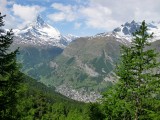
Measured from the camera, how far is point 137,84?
3216 cm

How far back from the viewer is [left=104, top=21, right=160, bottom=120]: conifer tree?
31.1 m

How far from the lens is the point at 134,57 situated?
109 feet

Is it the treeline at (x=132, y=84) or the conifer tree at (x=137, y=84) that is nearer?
the treeline at (x=132, y=84)

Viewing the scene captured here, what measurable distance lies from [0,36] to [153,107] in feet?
51.8

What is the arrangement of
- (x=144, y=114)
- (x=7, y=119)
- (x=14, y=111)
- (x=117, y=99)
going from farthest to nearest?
(x=14, y=111)
(x=117, y=99)
(x=144, y=114)
(x=7, y=119)

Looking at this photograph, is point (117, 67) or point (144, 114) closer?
point (144, 114)

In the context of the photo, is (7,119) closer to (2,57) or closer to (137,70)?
(2,57)

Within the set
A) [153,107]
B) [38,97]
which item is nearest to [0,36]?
[153,107]

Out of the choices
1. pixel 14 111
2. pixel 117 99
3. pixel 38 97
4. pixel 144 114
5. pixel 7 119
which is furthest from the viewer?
pixel 38 97

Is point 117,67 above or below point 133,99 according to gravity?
above

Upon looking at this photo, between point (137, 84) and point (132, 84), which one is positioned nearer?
point (137, 84)

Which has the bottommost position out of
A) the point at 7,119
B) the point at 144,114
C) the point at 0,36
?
the point at 7,119

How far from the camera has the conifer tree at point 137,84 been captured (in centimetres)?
3114

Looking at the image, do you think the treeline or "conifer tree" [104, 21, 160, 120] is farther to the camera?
"conifer tree" [104, 21, 160, 120]
